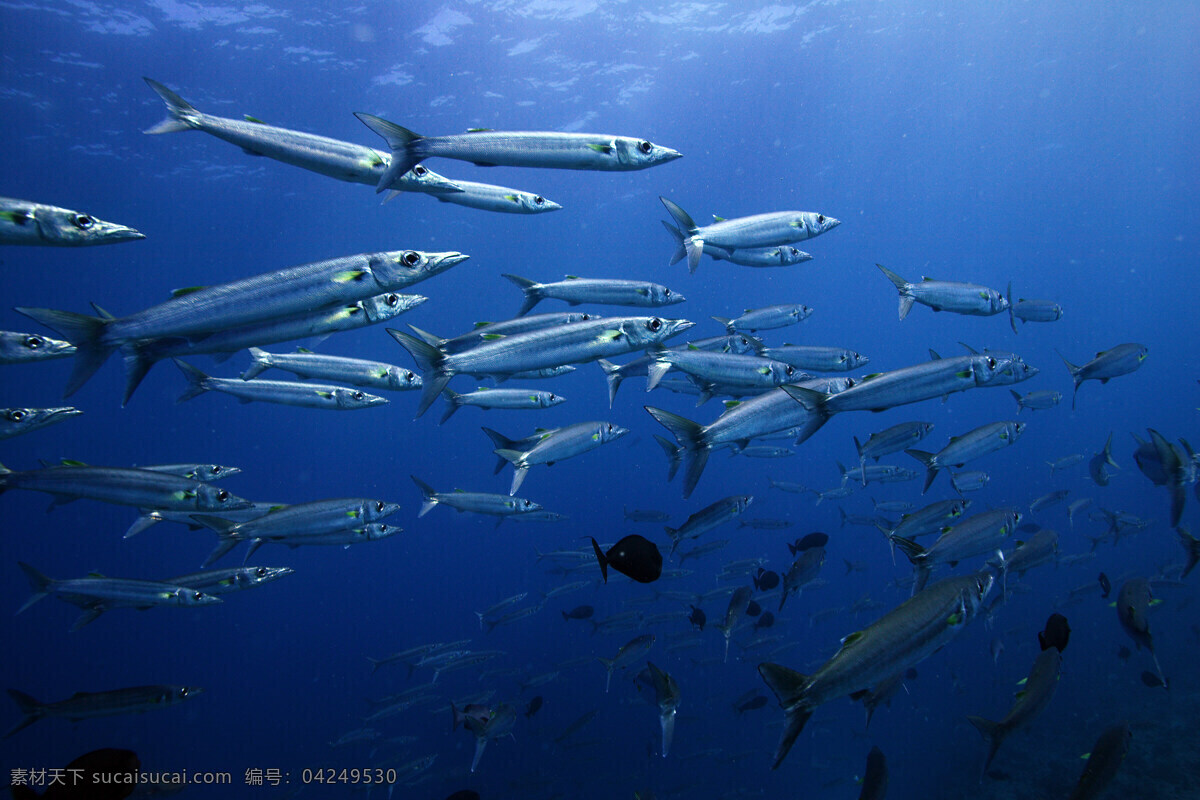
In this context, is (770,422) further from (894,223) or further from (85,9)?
(894,223)

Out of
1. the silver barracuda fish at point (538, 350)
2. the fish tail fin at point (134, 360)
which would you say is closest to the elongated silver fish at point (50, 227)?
the fish tail fin at point (134, 360)

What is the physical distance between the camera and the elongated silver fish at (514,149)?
3.85 meters

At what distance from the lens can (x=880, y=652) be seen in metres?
2.75

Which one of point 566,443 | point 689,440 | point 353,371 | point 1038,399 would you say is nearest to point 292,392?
point 353,371

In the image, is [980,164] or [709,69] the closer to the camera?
[709,69]

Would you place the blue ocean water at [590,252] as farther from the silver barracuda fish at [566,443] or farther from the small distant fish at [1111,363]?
the small distant fish at [1111,363]

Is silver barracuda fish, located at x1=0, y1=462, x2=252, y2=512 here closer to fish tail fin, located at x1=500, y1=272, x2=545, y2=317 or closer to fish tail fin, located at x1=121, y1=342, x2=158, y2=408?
fish tail fin, located at x1=121, y1=342, x2=158, y2=408

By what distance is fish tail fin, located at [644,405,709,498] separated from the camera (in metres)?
4.03

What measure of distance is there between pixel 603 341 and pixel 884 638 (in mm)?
2891

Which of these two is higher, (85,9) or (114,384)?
(85,9)

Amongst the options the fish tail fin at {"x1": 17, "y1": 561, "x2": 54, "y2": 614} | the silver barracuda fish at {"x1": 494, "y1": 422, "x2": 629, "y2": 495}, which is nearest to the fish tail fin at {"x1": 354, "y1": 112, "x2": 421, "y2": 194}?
the silver barracuda fish at {"x1": 494, "y1": 422, "x2": 629, "y2": 495}

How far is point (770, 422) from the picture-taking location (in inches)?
175

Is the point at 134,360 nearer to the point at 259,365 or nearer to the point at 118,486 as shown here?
the point at 118,486

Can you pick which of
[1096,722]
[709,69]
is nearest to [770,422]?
[1096,722]
